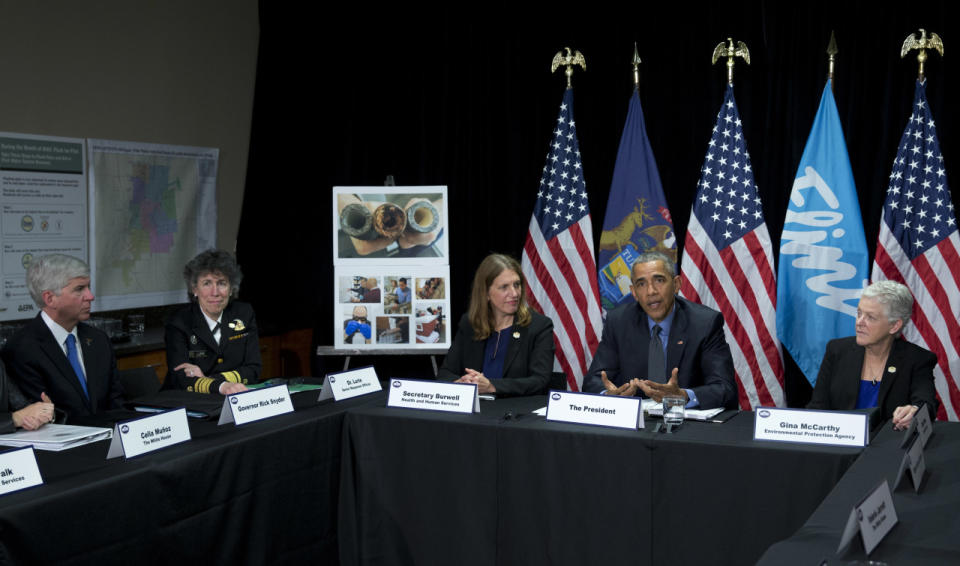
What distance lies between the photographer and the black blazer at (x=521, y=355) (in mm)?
3588

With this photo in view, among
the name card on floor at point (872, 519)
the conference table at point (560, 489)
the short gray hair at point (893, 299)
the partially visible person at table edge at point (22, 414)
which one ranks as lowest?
the conference table at point (560, 489)

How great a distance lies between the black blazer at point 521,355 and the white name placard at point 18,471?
5.78 feet

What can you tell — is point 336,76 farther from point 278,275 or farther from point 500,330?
point 500,330

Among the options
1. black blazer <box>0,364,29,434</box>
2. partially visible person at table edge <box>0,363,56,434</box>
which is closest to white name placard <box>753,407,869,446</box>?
partially visible person at table edge <box>0,363,56,434</box>

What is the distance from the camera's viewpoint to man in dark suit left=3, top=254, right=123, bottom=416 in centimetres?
303

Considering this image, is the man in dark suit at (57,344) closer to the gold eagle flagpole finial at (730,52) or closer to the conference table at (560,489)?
the conference table at (560,489)

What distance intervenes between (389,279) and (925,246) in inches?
112

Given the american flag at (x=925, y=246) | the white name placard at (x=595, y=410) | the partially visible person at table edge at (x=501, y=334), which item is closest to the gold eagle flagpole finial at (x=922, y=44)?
the american flag at (x=925, y=246)

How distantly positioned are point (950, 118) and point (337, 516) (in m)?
3.78

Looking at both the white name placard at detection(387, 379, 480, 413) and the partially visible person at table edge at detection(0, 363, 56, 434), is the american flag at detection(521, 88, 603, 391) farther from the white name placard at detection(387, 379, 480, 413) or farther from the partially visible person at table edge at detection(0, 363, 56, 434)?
the partially visible person at table edge at detection(0, 363, 56, 434)

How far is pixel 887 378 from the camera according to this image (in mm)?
3156

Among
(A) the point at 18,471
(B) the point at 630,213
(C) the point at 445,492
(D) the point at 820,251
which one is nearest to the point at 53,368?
(A) the point at 18,471

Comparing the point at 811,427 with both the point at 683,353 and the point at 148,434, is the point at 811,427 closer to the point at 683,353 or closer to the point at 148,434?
the point at 683,353

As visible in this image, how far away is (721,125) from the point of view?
499cm
